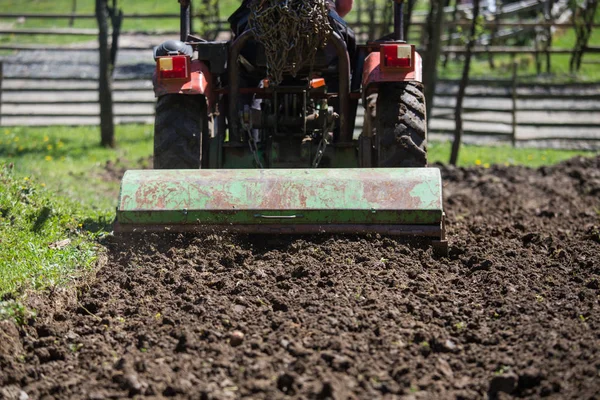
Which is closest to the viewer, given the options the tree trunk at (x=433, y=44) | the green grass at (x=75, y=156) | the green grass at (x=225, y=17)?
the green grass at (x=75, y=156)

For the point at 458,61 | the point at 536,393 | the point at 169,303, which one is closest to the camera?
the point at 536,393

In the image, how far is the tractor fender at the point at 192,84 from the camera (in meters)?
7.17

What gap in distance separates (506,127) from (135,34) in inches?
390

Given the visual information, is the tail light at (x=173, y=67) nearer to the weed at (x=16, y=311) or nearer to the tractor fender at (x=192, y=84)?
the tractor fender at (x=192, y=84)

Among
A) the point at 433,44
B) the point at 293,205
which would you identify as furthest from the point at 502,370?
the point at 433,44

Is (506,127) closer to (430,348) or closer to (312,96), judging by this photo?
(312,96)

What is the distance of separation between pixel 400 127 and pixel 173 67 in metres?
1.75

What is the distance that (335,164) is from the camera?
297 inches

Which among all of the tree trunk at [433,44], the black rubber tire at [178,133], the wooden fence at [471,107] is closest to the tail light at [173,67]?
the black rubber tire at [178,133]

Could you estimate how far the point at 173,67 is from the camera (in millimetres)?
7148

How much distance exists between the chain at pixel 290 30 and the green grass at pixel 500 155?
23.7 feet

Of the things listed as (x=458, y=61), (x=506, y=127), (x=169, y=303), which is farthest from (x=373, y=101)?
(x=458, y=61)

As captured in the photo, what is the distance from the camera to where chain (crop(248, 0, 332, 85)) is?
6.38 metres

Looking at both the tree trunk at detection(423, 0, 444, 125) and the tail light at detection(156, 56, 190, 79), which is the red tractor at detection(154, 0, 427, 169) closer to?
the tail light at detection(156, 56, 190, 79)
